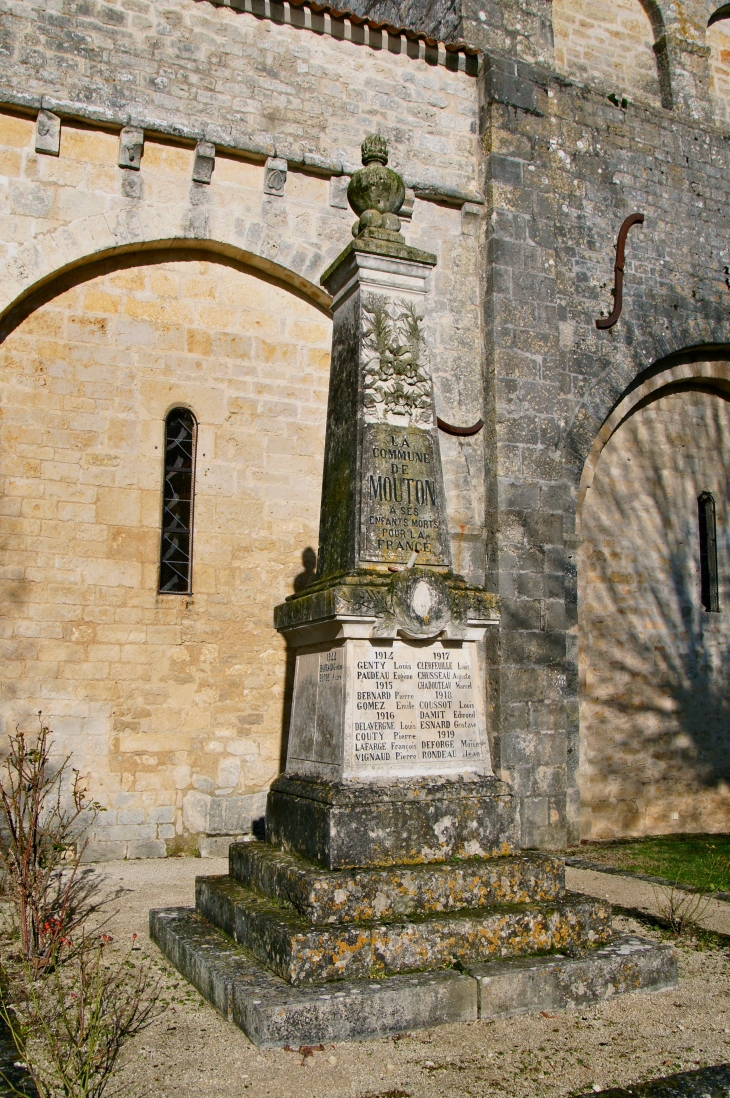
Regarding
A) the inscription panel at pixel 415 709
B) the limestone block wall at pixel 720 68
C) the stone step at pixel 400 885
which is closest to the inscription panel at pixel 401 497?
the inscription panel at pixel 415 709

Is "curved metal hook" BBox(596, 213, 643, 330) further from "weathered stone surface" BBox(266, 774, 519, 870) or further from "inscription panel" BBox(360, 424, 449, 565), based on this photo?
"weathered stone surface" BBox(266, 774, 519, 870)

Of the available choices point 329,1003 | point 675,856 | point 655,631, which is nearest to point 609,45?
point 655,631

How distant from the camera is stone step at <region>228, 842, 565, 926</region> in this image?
12.6 ft

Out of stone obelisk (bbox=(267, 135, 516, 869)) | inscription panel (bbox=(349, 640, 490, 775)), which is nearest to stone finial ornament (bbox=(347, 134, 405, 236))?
stone obelisk (bbox=(267, 135, 516, 869))

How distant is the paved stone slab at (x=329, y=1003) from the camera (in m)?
3.39

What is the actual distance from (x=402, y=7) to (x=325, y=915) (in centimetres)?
1083

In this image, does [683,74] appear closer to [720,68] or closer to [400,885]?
[720,68]

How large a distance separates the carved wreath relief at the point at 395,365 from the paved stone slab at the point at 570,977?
8.44 ft

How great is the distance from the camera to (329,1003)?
345cm

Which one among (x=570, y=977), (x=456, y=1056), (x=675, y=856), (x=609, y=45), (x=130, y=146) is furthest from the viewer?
(x=609, y=45)

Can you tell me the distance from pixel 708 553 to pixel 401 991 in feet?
27.0

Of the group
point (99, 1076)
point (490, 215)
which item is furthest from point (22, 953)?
point (490, 215)

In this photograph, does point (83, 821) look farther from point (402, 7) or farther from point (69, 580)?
point (402, 7)

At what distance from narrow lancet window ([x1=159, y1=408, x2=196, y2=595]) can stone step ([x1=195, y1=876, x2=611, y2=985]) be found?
3.73 m
